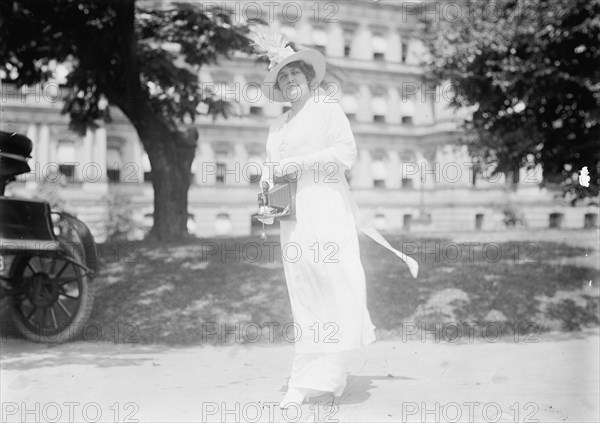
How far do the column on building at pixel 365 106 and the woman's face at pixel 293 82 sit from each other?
1249 inches

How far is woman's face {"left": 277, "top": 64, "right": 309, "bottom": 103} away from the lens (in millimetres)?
5285

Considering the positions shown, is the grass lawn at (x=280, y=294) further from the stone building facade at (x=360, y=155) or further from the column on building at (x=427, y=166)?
the column on building at (x=427, y=166)

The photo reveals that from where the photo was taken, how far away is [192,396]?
528 cm

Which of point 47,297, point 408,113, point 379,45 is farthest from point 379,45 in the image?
point 47,297

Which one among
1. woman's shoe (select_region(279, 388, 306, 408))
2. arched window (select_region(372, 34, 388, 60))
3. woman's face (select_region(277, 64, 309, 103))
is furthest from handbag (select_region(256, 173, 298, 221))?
arched window (select_region(372, 34, 388, 60))

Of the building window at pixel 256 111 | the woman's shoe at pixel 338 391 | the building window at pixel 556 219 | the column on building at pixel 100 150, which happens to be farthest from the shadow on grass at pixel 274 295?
the building window at pixel 256 111

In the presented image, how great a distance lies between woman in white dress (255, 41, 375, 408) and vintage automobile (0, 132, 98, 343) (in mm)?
3204

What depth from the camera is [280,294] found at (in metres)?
9.51

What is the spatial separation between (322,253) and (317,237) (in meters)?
0.12

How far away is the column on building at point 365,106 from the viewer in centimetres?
3678

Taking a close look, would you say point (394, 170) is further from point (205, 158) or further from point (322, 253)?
point (322, 253)

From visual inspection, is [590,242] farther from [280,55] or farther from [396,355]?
[280,55]

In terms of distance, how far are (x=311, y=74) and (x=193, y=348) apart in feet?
12.1

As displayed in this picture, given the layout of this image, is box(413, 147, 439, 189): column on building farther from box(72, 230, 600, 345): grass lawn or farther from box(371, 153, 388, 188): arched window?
box(72, 230, 600, 345): grass lawn
